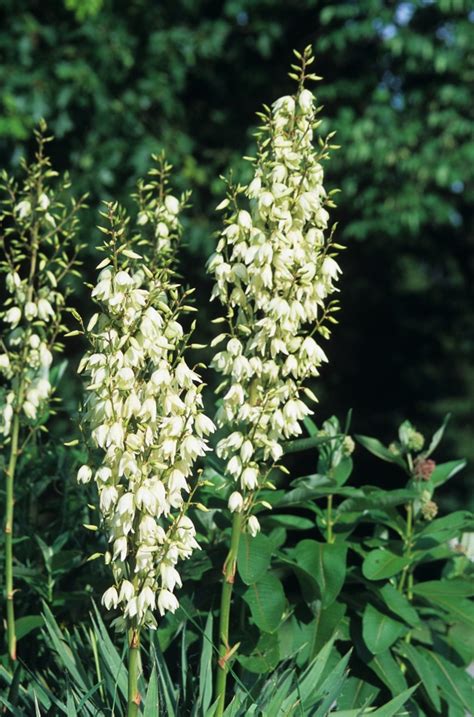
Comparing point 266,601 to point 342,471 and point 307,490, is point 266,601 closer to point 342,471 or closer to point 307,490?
point 307,490

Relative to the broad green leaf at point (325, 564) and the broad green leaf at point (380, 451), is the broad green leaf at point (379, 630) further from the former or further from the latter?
the broad green leaf at point (380, 451)

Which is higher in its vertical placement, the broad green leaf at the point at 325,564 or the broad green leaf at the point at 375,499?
the broad green leaf at the point at 375,499

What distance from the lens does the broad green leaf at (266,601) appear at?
9.07ft

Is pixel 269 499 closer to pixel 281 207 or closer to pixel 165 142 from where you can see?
Answer: pixel 281 207

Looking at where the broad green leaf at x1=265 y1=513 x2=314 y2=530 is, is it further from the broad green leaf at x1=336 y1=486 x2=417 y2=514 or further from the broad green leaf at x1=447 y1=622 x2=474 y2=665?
the broad green leaf at x1=447 y1=622 x2=474 y2=665

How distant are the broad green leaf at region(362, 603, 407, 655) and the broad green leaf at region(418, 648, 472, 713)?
0.63 feet

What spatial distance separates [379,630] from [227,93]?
5043 mm

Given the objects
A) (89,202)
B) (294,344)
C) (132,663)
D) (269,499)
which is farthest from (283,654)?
(89,202)

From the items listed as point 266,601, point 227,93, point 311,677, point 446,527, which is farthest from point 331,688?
point 227,93

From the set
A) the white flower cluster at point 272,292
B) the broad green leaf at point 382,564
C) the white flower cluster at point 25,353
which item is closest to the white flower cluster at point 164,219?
the white flower cluster at point 25,353

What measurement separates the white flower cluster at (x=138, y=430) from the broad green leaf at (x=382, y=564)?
854mm

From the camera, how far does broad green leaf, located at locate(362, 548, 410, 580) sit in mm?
2944

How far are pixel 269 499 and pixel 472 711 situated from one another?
34.0 inches

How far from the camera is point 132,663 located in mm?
2293
